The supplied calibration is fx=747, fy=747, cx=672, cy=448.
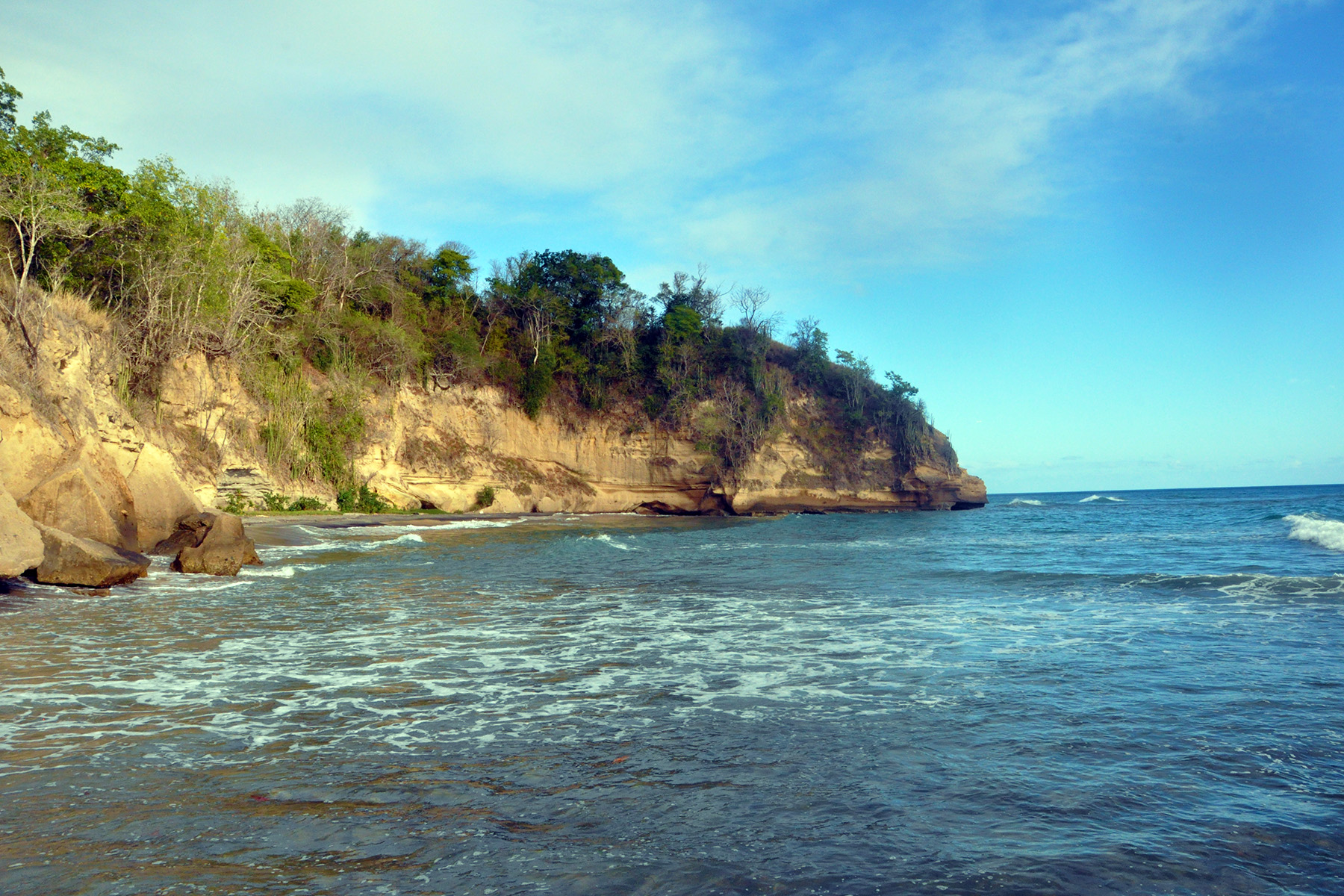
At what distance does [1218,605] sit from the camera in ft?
35.5

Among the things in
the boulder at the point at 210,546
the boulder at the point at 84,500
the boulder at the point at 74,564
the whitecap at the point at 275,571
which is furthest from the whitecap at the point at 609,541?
the boulder at the point at 74,564

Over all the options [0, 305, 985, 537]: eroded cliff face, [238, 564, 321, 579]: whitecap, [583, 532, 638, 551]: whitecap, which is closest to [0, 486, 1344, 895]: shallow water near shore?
[238, 564, 321, 579]: whitecap

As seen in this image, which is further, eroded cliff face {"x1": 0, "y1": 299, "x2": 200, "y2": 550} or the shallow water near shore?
eroded cliff face {"x1": 0, "y1": 299, "x2": 200, "y2": 550}

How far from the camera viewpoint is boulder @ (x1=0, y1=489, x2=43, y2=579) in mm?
9781

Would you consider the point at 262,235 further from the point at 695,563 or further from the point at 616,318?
the point at 695,563

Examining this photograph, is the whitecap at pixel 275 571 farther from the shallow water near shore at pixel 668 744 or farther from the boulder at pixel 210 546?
the shallow water near shore at pixel 668 744

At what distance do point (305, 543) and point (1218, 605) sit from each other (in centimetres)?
2031

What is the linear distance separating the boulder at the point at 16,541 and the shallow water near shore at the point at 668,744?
58 centimetres

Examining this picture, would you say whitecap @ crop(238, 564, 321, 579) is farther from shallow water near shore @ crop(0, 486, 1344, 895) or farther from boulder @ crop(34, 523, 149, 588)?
boulder @ crop(34, 523, 149, 588)

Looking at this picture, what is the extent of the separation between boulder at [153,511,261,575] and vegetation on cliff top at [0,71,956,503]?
15.6 feet

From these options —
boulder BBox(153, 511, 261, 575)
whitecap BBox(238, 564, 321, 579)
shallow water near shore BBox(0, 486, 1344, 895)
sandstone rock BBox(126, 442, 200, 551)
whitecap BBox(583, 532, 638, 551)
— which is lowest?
whitecap BBox(583, 532, 638, 551)

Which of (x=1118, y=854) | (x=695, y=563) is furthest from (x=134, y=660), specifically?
(x=695, y=563)

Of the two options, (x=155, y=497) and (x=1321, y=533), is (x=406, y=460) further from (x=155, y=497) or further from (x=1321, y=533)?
(x=1321, y=533)

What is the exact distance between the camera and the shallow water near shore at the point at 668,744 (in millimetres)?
3346
